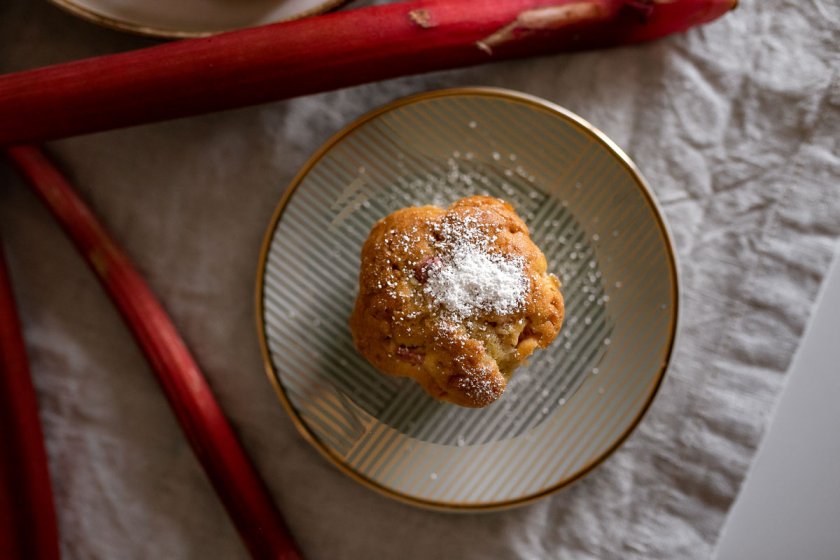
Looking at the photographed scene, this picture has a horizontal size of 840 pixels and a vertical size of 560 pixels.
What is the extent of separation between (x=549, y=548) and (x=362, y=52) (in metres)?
0.81

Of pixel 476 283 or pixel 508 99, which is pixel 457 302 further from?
pixel 508 99

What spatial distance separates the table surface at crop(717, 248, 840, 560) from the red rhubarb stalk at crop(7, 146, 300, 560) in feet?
2.42

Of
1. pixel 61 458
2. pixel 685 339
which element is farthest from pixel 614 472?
pixel 61 458

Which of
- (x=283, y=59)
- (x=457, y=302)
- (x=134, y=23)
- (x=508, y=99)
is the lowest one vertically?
(x=457, y=302)

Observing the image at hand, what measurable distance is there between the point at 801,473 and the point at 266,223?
96 centimetres

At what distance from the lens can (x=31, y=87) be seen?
995 millimetres

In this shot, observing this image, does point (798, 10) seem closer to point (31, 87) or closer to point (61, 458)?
point (31, 87)

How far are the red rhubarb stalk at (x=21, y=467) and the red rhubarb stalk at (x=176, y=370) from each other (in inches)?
6.8

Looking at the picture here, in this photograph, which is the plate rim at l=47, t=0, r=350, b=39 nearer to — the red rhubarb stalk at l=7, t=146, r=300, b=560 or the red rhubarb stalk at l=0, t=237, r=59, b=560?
the red rhubarb stalk at l=7, t=146, r=300, b=560

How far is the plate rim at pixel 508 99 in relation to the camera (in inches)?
39.9

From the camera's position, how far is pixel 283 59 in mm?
995

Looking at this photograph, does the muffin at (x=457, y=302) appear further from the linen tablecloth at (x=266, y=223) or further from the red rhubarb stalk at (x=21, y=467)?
the red rhubarb stalk at (x=21, y=467)

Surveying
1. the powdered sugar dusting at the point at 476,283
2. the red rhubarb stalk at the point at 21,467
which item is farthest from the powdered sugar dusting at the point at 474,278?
the red rhubarb stalk at the point at 21,467

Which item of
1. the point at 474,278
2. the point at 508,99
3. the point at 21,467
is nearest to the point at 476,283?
the point at 474,278
